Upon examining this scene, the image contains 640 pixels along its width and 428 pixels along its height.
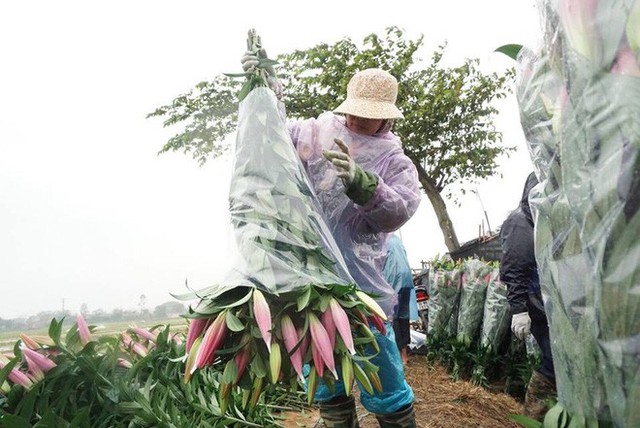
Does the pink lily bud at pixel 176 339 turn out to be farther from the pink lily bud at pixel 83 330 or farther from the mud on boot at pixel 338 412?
the mud on boot at pixel 338 412

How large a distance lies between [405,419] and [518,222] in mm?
1128

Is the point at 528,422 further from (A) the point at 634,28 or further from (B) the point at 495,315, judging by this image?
(B) the point at 495,315

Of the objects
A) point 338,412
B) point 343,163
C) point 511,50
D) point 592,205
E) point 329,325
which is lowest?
point 338,412

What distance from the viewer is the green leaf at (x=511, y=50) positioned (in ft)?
3.26

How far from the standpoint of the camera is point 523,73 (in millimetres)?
917

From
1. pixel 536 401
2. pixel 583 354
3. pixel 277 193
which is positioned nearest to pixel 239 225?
pixel 277 193

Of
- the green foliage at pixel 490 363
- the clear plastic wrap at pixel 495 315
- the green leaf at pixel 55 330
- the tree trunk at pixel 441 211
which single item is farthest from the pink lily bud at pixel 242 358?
the tree trunk at pixel 441 211

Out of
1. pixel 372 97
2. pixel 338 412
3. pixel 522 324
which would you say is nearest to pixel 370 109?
pixel 372 97

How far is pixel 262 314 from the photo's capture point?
1.20 m

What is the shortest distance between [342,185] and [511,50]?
89 centimetres

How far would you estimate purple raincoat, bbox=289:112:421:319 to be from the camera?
1.84 metres

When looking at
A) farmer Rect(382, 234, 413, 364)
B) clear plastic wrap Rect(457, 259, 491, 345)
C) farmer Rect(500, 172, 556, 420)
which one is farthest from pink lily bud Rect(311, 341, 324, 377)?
clear plastic wrap Rect(457, 259, 491, 345)

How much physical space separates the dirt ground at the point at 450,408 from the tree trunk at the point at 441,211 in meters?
6.05

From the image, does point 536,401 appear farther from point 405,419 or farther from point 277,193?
point 277,193
